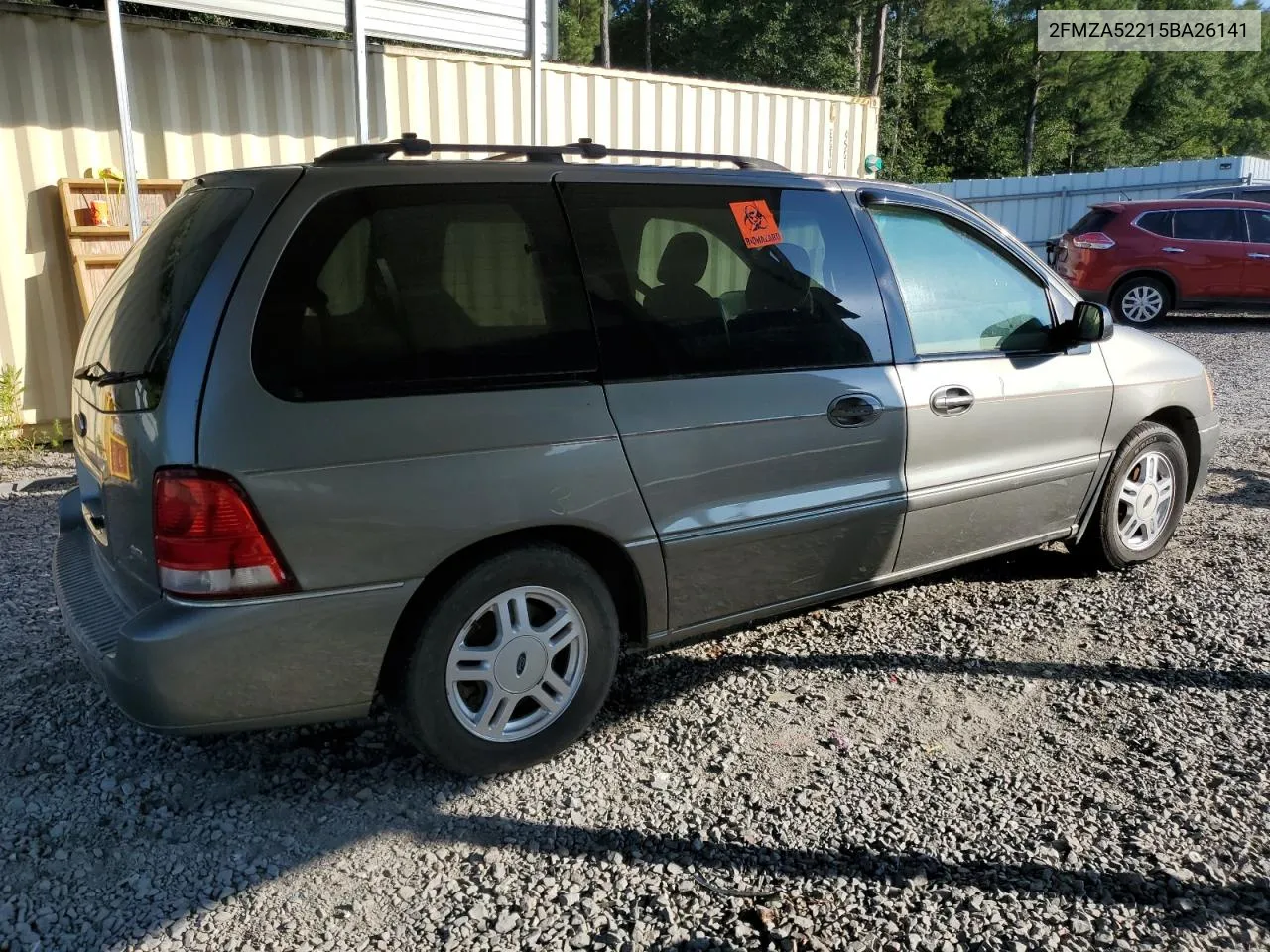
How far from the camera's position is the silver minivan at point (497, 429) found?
2588mm

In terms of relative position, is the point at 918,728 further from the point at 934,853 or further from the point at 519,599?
the point at 519,599

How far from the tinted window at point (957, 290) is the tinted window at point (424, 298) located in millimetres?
1465

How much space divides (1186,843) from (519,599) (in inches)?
77.5

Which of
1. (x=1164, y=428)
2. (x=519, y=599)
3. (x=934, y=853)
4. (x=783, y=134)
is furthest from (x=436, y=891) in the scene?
(x=783, y=134)

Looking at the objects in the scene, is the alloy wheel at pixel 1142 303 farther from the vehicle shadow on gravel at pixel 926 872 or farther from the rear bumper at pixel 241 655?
the rear bumper at pixel 241 655

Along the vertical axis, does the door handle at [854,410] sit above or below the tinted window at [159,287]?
below

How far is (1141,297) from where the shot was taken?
1369 centimetres

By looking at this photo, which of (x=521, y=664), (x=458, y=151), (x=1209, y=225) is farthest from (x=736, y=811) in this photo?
(x=1209, y=225)

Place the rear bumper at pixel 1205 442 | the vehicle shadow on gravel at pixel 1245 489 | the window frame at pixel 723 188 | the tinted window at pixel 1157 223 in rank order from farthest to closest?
the tinted window at pixel 1157 223
the vehicle shadow on gravel at pixel 1245 489
the rear bumper at pixel 1205 442
the window frame at pixel 723 188

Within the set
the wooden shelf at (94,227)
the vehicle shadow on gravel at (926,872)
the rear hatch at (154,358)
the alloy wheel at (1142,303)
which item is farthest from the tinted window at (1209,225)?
the rear hatch at (154,358)

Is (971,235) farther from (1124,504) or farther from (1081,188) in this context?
(1081,188)

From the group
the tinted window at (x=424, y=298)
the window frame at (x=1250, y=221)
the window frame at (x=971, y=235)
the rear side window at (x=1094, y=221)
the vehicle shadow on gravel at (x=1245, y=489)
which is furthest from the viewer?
the rear side window at (x=1094, y=221)

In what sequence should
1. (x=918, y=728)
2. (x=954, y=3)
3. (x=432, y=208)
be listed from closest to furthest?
1. (x=432, y=208)
2. (x=918, y=728)
3. (x=954, y=3)

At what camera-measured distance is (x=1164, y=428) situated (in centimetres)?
474
